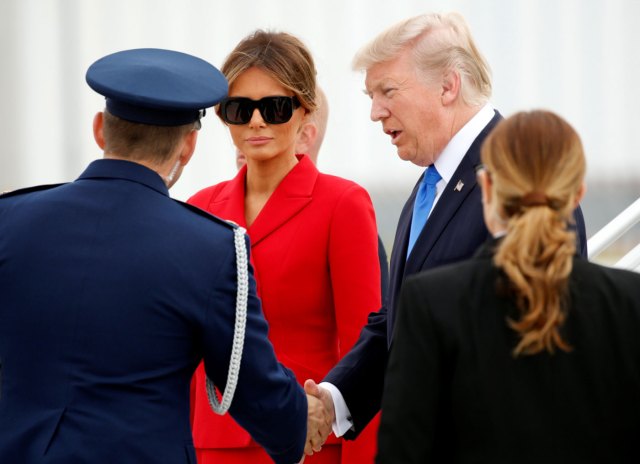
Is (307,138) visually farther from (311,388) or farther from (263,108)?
(311,388)

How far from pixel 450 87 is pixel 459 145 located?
0.19 m

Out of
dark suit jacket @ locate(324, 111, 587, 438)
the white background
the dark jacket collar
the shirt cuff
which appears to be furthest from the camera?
the white background

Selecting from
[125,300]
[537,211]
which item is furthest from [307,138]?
[537,211]

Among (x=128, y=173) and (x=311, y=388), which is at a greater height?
(x=128, y=173)

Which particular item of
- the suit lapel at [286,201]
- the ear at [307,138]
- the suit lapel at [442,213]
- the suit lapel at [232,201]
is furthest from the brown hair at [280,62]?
the suit lapel at [442,213]

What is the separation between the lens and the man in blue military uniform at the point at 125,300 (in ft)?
8.29

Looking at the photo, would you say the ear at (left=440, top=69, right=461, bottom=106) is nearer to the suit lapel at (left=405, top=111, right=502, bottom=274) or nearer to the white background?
the suit lapel at (left=405, top=111, right=502, bottom=274)

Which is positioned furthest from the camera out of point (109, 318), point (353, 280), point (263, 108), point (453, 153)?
point (263, 108)

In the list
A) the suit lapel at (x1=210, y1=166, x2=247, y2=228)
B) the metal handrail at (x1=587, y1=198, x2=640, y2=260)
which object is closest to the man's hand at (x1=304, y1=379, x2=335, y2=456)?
the suit lapel at (x1=210, y1=166, x2=247, y2=228)

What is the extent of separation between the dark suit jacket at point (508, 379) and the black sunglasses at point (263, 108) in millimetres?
1495

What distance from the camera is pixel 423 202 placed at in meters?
3.29

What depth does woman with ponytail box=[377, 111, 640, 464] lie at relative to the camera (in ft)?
7.01

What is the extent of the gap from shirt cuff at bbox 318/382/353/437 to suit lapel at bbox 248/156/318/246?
503 mm

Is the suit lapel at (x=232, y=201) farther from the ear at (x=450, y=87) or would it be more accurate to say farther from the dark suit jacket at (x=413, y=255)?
the ear at (x=450, y=87)
